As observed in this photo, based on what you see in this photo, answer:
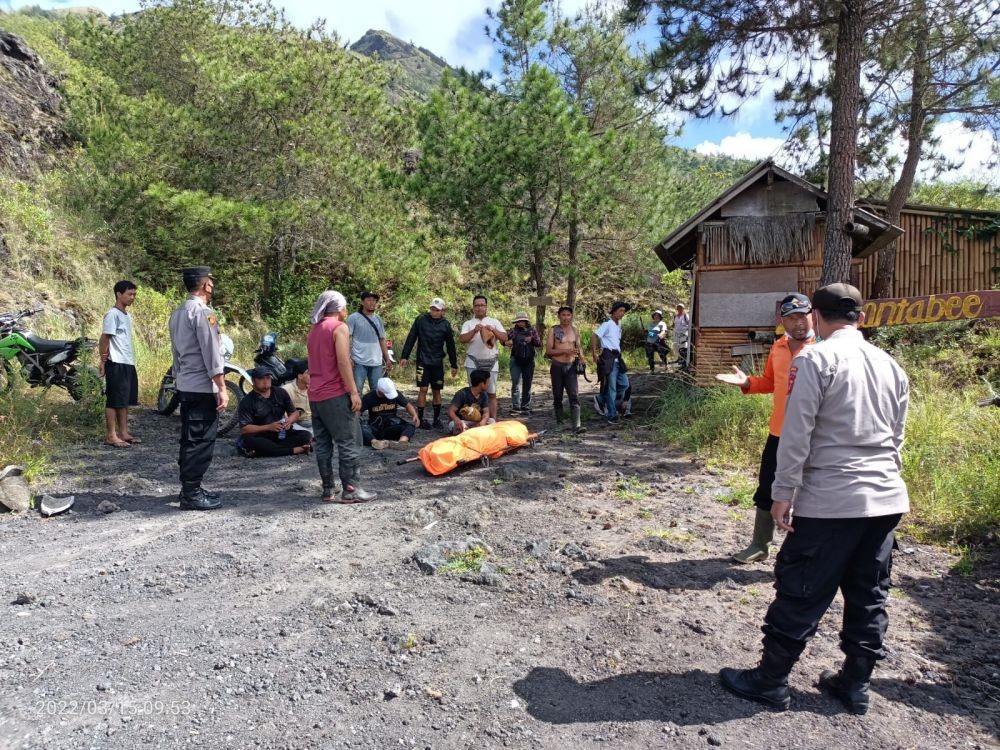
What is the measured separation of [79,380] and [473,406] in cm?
451

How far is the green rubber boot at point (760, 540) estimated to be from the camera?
3945mm

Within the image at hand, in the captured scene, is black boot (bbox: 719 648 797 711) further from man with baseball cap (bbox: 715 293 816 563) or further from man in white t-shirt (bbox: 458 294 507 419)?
man in white t-shirt (bbox: 458 294 507 419)

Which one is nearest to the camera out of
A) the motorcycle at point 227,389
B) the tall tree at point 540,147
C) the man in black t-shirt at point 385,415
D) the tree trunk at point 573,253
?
the man in black t-shirt at point 385,415

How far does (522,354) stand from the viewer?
8.75 m

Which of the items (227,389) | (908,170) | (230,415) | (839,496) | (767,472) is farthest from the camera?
(908,170)

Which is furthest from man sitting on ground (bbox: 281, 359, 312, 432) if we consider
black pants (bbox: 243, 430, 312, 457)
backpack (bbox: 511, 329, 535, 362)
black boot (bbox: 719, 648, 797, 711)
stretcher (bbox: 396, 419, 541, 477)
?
black boot (bbox: 719, 648, 797, 711)

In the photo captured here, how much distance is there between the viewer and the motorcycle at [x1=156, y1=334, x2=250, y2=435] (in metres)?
7.46

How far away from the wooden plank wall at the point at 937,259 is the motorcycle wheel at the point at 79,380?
13874 millimetres

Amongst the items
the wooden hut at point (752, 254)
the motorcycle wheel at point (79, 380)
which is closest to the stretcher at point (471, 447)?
the motorcycle wheel at point (79, 380)

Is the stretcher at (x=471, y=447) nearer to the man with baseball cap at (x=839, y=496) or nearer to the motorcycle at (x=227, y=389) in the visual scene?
the motorcycle at (x=227, y=389)

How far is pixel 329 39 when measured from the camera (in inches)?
574

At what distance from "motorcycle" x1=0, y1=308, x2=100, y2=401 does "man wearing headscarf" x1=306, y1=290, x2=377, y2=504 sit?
13.0ft

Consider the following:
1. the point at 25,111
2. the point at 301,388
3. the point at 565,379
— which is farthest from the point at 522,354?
the point at 25,111
